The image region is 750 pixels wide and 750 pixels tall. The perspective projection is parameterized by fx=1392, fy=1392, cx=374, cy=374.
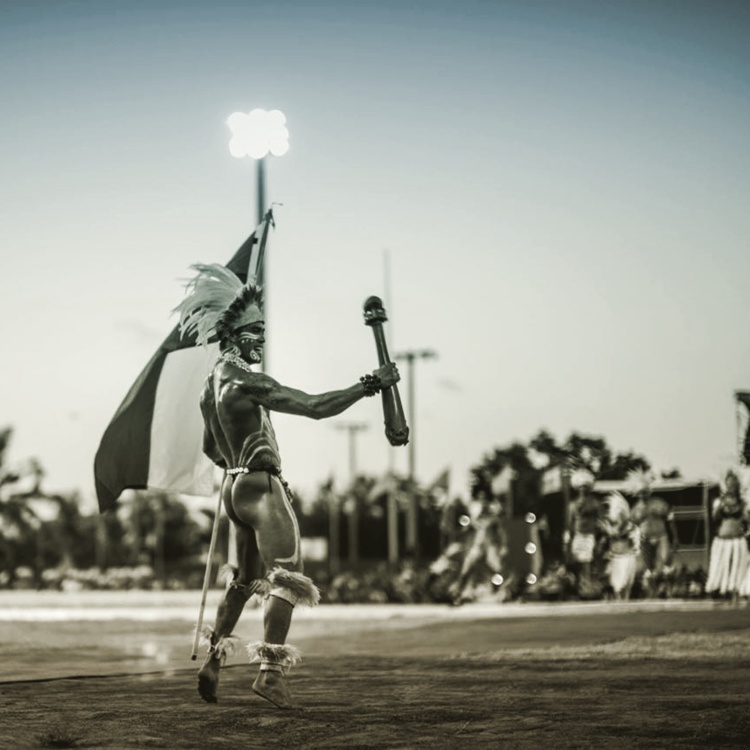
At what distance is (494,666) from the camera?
29.0 feet

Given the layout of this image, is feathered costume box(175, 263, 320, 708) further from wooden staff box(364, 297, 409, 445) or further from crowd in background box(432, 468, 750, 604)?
crowd in background box(432, 468, 750, 604)

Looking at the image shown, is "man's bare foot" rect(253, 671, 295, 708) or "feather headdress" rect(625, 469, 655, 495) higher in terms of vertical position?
"feather headdress" rect(625, 469, 655, 495)

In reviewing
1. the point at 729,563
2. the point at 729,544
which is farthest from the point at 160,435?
the point at 729,563

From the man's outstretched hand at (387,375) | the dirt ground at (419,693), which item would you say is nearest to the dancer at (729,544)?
the dirt ground at (419,693)

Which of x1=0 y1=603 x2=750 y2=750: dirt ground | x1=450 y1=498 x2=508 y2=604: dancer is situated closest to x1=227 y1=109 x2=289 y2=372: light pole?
x1=0 y1=603 x2=750 y2=750: dirt ground

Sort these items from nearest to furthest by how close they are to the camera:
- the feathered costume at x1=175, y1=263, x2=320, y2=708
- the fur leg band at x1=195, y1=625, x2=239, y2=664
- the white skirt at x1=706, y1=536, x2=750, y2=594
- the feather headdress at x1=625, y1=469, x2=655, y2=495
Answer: the feathered costume at x1=175, y1=263, x2=320, y2=708 → the fur leg band at x1=195, y1=625, x2=239, y2=664 → the white skirt at x1=706, y1=536, x2=750, y2=594 → the feather headdress at x1=625, y1=469, x2=655, y2=495

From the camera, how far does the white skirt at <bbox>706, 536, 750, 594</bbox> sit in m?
17.7

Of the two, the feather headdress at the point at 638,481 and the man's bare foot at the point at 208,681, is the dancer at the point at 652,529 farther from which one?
the man's bare foot at the point at 208,681

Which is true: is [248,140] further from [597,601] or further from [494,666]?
[597,601]

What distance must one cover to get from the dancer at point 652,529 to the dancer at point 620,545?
194mm

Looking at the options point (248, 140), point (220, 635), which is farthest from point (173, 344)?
point (248, 140)

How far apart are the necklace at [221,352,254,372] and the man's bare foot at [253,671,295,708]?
1.57 metres

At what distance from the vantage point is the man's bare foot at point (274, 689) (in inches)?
256

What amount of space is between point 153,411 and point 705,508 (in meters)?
11.2
